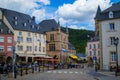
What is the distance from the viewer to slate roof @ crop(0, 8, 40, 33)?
240ft

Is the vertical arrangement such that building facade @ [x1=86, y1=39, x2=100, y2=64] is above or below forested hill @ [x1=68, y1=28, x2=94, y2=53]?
below

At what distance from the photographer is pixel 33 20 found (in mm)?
83500

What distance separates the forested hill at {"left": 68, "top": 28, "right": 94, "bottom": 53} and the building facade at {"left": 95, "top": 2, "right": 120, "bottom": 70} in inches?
3667

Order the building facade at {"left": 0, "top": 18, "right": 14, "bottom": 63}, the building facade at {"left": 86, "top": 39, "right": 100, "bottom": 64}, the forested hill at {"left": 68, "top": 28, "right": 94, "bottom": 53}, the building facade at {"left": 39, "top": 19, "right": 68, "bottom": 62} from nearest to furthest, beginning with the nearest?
the building facade at {"left": 0, "top": 18, "right": 14, "bottom": 63}
the building facade at {"left": 39, "top": 19, "right": 68, "bottom": 62}
the building facade at {"left": 86, "top": 39, "right": 100, "bottom": 64}
the forested hill at {"left": 68, "top": 28, "right": 94, "bottom": 53}

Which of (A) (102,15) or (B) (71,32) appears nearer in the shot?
(A) (102,15)

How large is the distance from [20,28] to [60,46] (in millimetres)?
18643

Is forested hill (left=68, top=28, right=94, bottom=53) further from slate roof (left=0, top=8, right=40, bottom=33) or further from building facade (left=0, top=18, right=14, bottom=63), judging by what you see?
building facade (left=0, top=18, right=14, bottom=63)

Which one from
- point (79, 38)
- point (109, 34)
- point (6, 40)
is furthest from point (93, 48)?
point (79, 38)

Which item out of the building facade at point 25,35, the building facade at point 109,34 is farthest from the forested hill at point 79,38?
the building facade at point 109,34

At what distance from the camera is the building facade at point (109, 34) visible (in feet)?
161

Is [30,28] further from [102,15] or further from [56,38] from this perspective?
[102,15]

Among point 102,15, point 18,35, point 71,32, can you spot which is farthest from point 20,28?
point 71,32

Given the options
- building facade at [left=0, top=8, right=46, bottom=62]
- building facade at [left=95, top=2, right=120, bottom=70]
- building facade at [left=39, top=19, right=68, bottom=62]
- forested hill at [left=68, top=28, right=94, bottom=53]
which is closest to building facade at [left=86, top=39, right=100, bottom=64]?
building facade at [left=39, top=19, right=68, bottom=62]

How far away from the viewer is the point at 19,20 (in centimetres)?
7606
